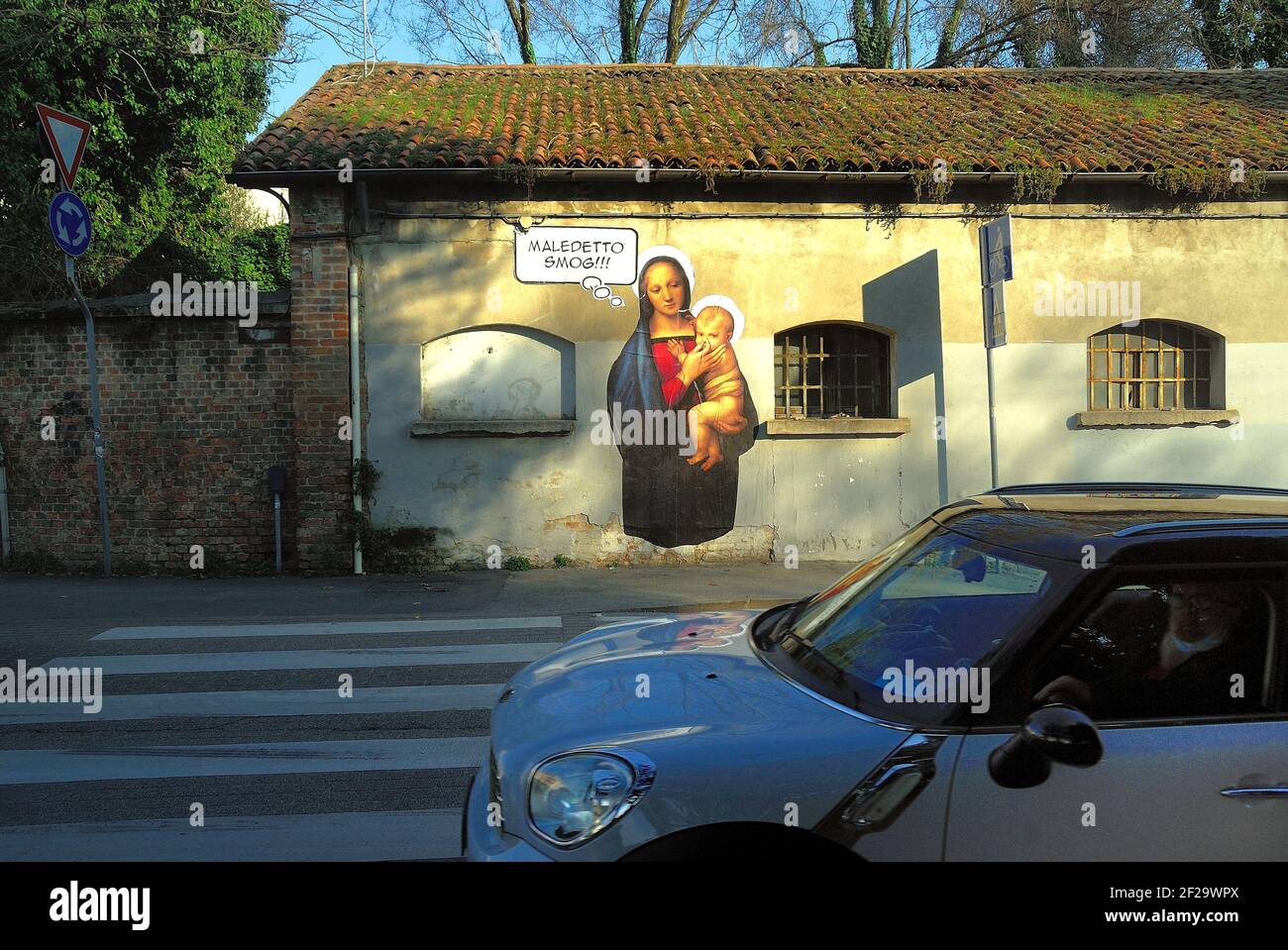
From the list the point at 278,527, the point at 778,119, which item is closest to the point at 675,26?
the point at 778,119

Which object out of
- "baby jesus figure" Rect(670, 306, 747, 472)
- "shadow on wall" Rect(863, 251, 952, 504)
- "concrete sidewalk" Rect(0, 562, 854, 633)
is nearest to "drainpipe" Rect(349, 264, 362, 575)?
"concrete sidewalk" Rect(0, 562, 854, 633)

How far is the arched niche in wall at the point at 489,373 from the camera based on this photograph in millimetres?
11312

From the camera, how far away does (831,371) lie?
12000 mm

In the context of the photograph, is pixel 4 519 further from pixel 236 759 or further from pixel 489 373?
pixel 236 759

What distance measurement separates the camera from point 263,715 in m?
5.88

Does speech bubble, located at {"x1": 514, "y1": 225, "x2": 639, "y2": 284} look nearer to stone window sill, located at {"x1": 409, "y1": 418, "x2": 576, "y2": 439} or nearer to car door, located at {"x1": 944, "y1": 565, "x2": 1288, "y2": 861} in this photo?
stone window sill, located at {"x1": 409, "y1": 418, "x2": 576, "y2": 439}

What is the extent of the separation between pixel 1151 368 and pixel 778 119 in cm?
568

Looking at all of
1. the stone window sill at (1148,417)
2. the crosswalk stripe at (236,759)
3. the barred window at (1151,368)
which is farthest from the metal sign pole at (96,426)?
the barred window at (1151,368)

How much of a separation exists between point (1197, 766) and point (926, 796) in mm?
735

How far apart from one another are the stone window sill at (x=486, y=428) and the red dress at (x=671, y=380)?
119cm

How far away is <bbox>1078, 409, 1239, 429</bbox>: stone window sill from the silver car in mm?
9136

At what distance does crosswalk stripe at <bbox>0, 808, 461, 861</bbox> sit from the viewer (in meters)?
4.03

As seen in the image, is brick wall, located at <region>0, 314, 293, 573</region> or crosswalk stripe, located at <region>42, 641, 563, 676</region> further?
brick wall, located at <region>0, 314, 293, 573</region>

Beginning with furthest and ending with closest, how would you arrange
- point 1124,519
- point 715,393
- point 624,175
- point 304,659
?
point 715,393 → point 624,175 → point 304,659 → point 1124,519
